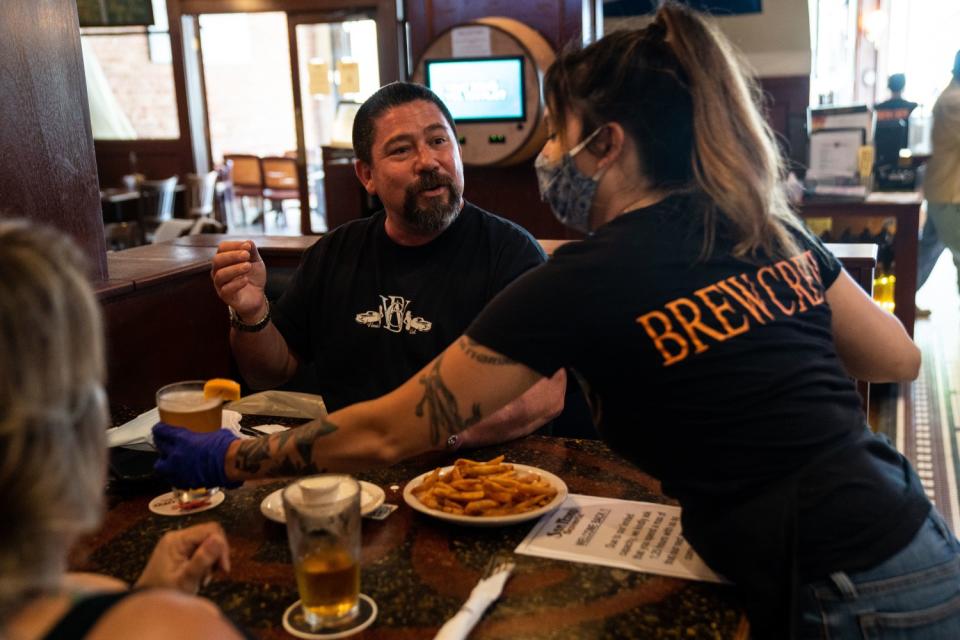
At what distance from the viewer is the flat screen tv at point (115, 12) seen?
25.7 ft

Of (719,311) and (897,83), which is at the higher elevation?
(897,83)

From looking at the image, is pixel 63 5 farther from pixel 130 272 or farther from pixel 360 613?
pixel 360 613

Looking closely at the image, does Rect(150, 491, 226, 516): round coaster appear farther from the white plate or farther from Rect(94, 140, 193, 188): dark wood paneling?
Rect(94, 140, 193, 188): dark wood paneling

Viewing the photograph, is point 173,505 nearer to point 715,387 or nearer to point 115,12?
point 715,387

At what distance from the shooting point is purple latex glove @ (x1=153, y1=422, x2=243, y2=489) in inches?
51.6

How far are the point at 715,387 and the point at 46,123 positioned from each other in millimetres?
1854

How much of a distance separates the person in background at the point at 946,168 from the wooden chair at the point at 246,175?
8.06 metres

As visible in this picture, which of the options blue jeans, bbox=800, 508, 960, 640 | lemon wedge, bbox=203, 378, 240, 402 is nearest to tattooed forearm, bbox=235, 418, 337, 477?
lemon wedge, bbox=203, 378, 240, 402

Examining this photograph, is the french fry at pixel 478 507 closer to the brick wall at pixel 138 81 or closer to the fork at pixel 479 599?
the fork at pixel 479 599

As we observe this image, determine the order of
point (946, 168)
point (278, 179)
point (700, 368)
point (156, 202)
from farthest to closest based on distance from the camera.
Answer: point (278, 179) → point (156, 202) → point (946, 168) → point (700, 368)

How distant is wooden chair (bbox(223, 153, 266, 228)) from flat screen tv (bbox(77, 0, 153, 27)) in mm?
3544

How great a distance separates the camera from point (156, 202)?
8.38 meters

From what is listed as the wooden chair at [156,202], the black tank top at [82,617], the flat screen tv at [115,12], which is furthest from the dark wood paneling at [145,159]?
the black tank top at [82,617]

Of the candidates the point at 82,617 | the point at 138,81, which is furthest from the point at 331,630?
the point at 138,81
